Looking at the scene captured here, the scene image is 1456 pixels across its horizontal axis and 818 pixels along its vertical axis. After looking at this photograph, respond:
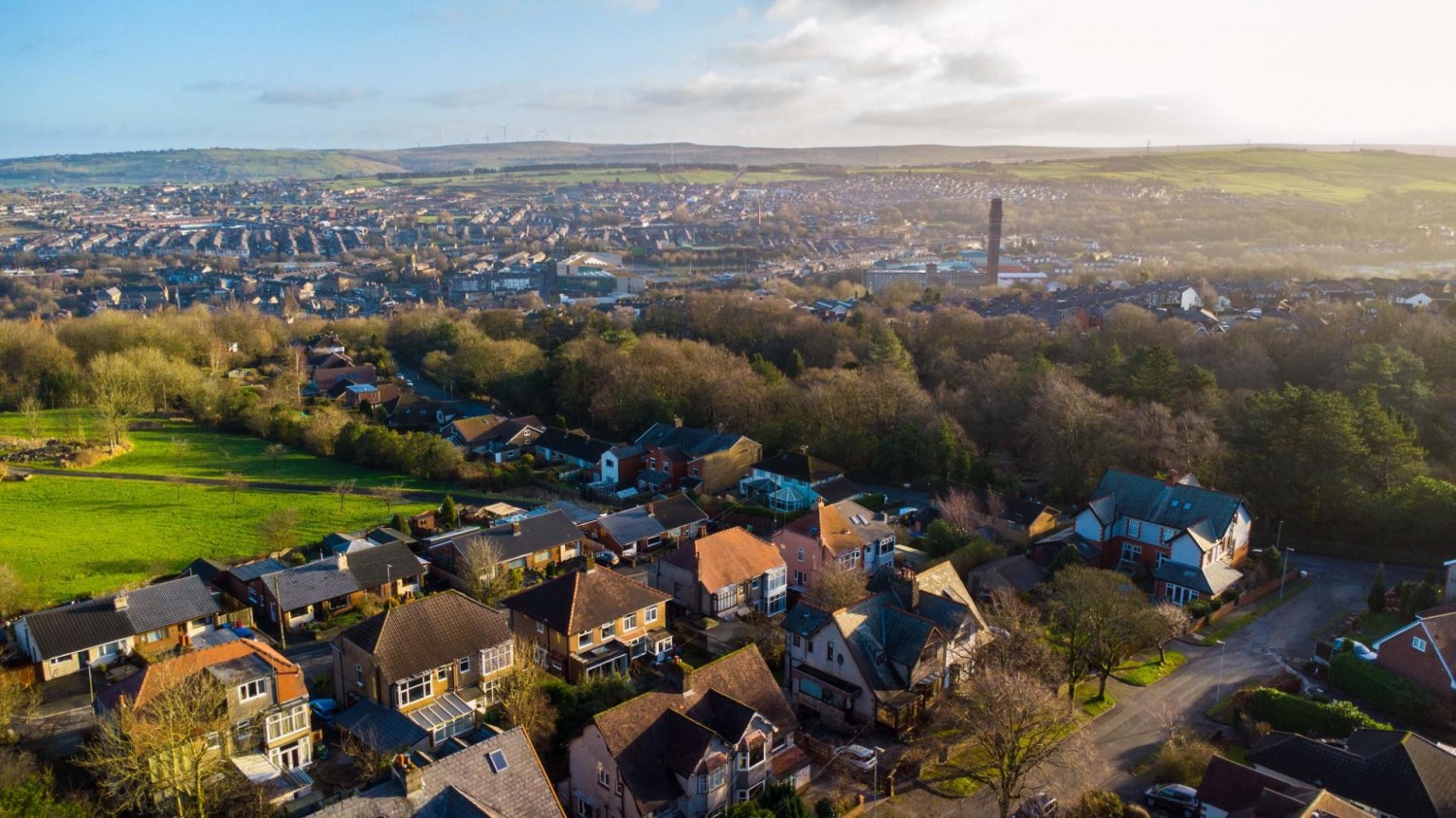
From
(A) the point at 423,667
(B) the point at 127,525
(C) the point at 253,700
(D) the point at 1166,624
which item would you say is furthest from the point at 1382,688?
(B) the point at 127,525

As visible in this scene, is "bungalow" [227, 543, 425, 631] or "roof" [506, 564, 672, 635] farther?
"bungalow" [227, 543, 425, 631]

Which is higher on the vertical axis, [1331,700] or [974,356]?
[974,356]

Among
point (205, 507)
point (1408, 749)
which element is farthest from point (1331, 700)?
point (205, 507)

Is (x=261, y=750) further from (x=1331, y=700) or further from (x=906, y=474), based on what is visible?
(x=906, y=474)

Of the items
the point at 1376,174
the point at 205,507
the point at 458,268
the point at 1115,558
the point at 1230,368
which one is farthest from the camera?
the point at 1376,174

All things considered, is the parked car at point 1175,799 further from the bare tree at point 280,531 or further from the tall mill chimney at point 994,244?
the tall mill chimney at point 994,244

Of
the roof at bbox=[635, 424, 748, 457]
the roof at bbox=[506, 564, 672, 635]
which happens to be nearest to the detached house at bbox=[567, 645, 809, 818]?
the roof at bbox=[506, 564, 672, 635]

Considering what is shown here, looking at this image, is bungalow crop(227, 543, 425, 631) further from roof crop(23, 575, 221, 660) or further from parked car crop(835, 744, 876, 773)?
parked car crop(835, 744, 876, 773)
